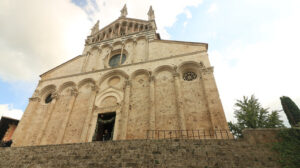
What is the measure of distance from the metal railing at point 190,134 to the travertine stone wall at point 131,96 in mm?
273

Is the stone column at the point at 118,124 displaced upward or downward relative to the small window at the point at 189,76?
downward

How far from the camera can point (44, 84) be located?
1620cm

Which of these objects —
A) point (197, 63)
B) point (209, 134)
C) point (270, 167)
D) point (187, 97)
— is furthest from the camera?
point (197, 63)

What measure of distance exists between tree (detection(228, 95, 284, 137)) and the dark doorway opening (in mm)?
11722

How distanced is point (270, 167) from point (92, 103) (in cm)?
1200

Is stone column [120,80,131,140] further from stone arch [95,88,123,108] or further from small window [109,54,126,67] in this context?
small window [109,54,126,67]

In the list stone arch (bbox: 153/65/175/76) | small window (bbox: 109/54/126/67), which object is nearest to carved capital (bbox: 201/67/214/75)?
stone arch (bbox: 153/65/175/76)

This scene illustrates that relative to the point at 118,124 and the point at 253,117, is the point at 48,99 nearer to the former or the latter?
the point at 118,124

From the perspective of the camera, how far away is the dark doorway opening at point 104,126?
1156 centimetres

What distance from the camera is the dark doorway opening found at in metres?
11.6

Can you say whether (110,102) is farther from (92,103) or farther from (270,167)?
(270,167)

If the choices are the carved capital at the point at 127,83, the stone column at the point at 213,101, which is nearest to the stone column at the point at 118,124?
the carved capital at the point at 127,83

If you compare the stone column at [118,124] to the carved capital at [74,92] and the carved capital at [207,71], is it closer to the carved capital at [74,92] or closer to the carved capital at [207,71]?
the carved capital at [74,92]

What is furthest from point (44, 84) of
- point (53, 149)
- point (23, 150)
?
point (53, 149)
